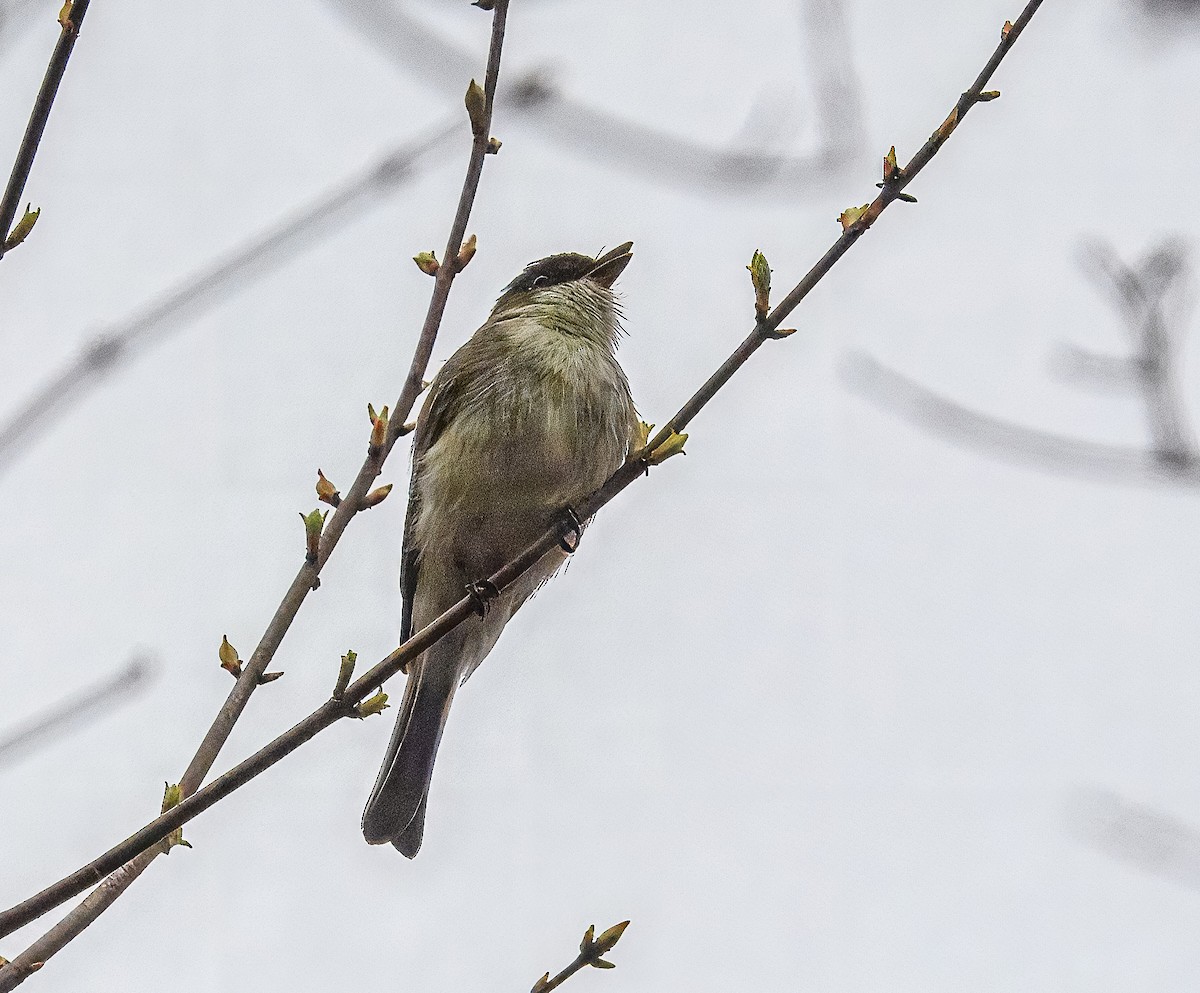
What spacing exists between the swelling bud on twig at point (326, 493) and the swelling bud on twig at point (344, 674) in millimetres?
823

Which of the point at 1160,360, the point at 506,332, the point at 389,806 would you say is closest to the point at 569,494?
the point at 506,332

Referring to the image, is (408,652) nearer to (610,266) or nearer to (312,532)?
(312,532)

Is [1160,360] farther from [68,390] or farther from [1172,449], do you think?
[68,390]

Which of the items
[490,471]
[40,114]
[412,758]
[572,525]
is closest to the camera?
[40,114]

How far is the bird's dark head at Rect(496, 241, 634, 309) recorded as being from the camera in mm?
5441

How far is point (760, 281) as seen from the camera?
2.95 meters

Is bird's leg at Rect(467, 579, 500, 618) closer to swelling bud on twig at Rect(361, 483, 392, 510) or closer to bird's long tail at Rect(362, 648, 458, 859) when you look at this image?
swelling bud on twig at Rect(361, 483, 392, 510)

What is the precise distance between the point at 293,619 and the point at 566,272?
8.73 ft

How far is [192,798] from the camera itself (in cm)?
258

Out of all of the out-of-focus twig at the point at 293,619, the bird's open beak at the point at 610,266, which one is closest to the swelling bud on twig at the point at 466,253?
the out-of-focus twig at the point at 293,619

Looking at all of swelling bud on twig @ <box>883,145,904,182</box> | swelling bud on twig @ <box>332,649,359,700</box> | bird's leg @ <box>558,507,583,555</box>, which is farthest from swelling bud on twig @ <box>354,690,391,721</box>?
swelling bud on twig @ <box>883,145,904,182</box>

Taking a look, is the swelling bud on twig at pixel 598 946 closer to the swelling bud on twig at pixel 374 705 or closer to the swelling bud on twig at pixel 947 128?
the swelling bud on twig at pixel 374 705

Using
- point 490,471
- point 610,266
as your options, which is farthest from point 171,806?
point 610,266

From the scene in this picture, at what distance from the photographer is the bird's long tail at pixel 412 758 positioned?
4625 mm
